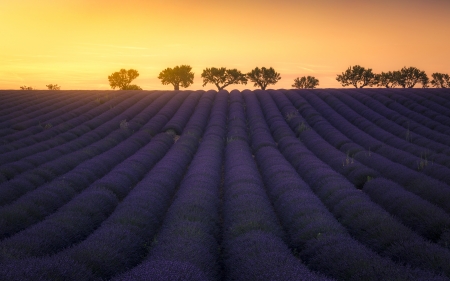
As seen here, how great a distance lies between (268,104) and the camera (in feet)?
86.6

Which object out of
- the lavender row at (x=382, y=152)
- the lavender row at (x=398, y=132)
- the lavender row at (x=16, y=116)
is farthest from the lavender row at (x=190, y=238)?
the lavender row at (x=16, y=116)

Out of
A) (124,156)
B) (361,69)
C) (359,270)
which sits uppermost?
(361,69)

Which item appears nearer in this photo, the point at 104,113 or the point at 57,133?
the point at 57,133

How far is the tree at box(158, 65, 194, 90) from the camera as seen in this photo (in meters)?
54.5

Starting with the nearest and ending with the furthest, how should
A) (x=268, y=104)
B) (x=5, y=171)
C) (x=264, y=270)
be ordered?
(x=264, y=270) → (x=5, y=171) → (x=268, y=104)

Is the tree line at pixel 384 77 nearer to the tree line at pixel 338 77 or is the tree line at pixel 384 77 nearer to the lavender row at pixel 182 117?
the tree line at pixel 338 77

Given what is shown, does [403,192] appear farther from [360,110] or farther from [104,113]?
[104,113]

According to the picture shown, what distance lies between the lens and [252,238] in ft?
19.7

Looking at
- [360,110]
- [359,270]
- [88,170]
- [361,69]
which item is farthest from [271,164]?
[361,69]

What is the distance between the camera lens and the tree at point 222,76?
Answer: 5056 centimetres

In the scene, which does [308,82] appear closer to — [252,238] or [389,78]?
[389,78]

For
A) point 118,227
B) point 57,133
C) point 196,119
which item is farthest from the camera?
point 196,119

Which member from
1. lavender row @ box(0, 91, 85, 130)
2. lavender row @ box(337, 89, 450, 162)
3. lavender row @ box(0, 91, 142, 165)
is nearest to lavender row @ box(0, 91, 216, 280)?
lavender row @ box(0, 91, 142, 165)

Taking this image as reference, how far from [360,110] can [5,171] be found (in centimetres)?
1939
